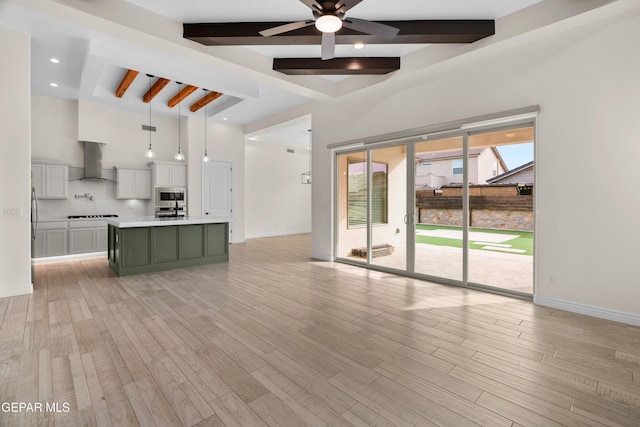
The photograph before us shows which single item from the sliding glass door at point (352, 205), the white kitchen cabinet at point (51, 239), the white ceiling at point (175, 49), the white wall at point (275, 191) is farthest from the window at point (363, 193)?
the white kitchen cabinet at point (51, 239)

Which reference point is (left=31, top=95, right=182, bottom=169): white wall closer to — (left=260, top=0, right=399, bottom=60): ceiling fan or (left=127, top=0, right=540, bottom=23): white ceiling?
(left=127, top=0, right=540, bottom=23): white ceiling

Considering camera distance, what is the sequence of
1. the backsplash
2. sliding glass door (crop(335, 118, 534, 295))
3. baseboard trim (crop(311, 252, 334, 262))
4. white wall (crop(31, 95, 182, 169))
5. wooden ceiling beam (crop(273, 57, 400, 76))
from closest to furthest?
sliding glass door (crop(335, 118, 534, 295)) < wooden ceiling beam (crop(273, 57, 400, 76)) < baseboard trim (crop(311, 252, 334, 262)) < white wall (crop(31, 95, 182, 169)) < the backsplash

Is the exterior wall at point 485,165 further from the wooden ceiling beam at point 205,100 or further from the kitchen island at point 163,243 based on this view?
the wooden ceiling beam at point 205,100

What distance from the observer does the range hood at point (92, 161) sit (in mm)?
7059

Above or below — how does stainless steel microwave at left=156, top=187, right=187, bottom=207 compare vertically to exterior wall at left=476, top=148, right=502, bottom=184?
below

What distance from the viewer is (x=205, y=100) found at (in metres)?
7.14

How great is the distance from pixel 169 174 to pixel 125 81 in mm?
2567

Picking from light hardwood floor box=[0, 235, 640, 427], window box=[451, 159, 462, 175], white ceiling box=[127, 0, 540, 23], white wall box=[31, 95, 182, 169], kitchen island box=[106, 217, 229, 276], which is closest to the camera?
light hardwood floor box=[0, 235, 640, 427]

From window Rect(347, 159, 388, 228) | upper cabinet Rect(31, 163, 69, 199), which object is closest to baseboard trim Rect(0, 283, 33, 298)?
upper cabinet Rect(31, 163, 69, 199)

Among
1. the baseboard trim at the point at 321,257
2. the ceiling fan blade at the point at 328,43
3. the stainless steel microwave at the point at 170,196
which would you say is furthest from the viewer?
the stainless steel microwave at the point at 170,196

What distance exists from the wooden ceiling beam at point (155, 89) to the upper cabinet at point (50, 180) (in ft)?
7.63

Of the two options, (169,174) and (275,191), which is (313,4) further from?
(275,191)

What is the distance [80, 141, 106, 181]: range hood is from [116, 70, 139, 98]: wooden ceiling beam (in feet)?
4.64

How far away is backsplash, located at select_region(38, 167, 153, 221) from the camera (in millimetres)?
6840
